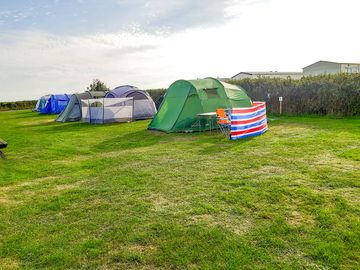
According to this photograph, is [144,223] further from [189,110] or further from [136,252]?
[189,110]

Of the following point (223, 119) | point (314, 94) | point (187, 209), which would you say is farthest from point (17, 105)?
point (187, 209)

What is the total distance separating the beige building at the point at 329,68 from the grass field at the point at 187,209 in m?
27.2

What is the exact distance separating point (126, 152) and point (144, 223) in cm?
484

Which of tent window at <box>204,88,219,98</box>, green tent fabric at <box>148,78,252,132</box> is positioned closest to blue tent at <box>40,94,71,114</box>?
green tent fabric at <box>148,78,252,132</box>

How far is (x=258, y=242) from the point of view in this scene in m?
3.44

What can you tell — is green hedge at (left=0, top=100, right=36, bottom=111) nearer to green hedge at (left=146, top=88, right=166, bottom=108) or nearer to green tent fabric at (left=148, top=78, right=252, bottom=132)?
green hedge at (left=146, top=88, right=166, bottom=108)

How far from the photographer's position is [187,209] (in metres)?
4.41

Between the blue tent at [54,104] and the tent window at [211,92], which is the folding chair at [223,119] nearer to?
the tent window at [211,92]

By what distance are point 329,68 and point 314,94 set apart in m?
20.0

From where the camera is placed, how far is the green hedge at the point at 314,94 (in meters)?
14.5

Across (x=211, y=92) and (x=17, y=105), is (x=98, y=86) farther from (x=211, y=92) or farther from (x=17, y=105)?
(x=211, y=92)

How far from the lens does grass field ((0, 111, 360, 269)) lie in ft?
10.6

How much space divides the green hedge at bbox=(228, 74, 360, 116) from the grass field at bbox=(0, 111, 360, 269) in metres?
7.31

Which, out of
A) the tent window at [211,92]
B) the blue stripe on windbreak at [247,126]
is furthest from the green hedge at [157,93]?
the blue stripe on windbreak at [247,126]
